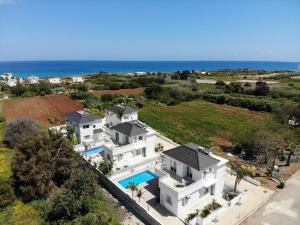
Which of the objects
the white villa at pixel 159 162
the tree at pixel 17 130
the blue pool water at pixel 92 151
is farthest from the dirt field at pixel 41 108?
the blue pool water at pixel 92 151

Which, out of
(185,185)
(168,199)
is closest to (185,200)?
(185,185)

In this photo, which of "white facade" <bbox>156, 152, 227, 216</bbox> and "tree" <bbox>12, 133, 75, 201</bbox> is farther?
"tree" <bbox>12, 133, 75, 201</bbox>

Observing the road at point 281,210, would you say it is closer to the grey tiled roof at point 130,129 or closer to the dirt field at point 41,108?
the grey tiled roof at point 130,129

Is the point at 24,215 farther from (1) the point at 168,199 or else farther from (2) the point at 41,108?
(2) the point at 41,108

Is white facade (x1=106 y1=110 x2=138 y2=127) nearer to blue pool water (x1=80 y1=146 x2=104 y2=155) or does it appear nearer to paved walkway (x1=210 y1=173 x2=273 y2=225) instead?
blue pool water (x1=80 y1=146 x2=104 y2=155)

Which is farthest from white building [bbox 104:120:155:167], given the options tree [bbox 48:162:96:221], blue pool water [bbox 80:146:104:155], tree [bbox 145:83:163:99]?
tree [bbox 145:83:163:99]

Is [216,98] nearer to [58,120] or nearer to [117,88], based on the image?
[117,88]
